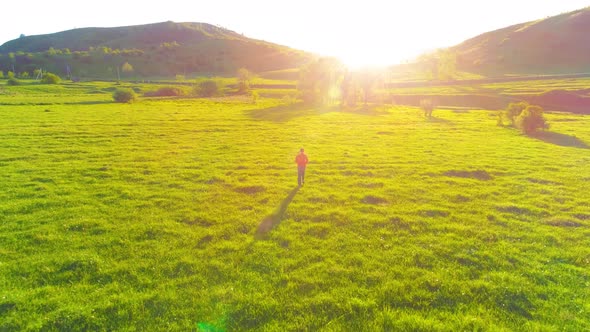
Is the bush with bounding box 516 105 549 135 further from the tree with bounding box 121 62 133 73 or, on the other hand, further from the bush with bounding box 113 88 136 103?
the tree with bounding box 121 62 133 73

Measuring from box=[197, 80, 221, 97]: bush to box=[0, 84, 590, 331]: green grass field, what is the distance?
77.2m

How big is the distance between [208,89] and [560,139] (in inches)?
3653

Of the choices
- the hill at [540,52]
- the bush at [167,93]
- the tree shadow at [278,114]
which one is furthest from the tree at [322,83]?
the hill at [540,52]

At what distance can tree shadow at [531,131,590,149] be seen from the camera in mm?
30703

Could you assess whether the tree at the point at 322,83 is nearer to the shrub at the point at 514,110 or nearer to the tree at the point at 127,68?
the shrub at the point at 514,110

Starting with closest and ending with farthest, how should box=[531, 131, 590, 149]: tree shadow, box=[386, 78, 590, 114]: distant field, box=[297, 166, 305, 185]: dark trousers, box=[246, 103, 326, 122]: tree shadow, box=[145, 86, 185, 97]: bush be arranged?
box=[297, 166, 305, 185]: dark trousers → box=[531, 131, 590, 149]: tree shadow → box=[246, 103, 326, 122]: tree shadow → box=[386, 78, 590, 114]: distant field → box=[145, 86, 185, 97]: bush

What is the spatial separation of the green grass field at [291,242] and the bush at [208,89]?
3038 inches

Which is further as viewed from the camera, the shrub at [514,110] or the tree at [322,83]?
the tree at [322,83]

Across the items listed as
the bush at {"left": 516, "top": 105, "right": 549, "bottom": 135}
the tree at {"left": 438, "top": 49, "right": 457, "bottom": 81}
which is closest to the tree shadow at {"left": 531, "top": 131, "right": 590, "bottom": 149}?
the bush at {"left": 516, "top": 105, "right": 549, "bottom": 135}

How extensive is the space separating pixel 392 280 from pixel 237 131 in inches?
1216

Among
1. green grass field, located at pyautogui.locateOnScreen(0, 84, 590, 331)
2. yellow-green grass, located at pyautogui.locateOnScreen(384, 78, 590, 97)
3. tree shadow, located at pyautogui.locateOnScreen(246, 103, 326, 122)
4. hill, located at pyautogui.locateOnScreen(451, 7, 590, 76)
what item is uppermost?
hill, located at pyautogui.locateOnScreen(451, 7, 590, 76)

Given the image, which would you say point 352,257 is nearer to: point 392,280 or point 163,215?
point 392,280

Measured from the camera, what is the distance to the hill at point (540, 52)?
160 m

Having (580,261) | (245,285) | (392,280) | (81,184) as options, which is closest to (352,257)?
(392,280)
